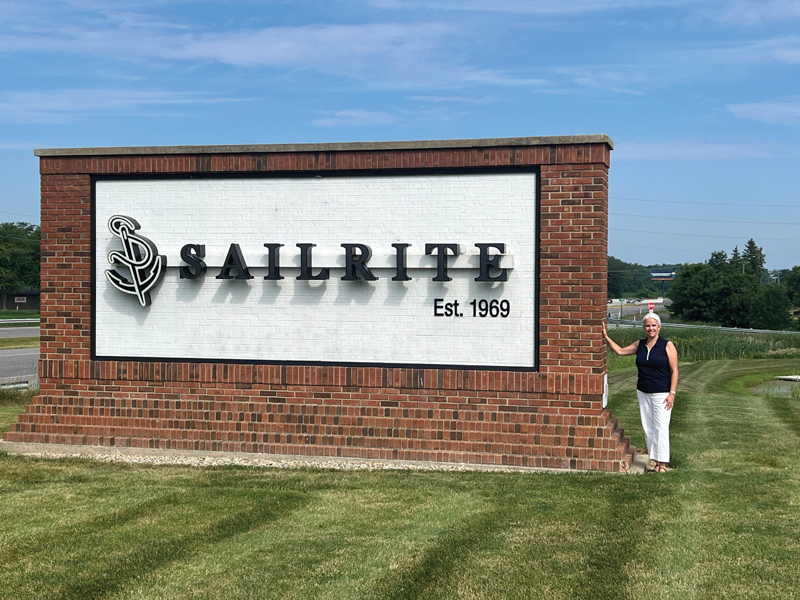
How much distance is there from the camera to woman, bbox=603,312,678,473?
30.7 feet

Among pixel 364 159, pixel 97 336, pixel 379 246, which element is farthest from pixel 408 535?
pixel 97 336

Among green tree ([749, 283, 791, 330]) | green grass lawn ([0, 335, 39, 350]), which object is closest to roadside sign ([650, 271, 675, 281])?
green tree ([749, 283, 791, 330])

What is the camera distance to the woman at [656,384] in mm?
9367

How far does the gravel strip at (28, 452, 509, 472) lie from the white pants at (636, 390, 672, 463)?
163cm

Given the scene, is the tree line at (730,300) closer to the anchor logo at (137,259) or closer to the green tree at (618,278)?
the anchor logo at (137,259)

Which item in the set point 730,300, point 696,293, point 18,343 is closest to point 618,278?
point 696,293

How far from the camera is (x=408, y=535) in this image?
22.3 feet

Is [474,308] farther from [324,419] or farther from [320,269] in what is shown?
[324,419]

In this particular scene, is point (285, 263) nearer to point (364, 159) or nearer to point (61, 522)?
point (364, 159)

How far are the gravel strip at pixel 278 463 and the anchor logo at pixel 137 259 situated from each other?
191 centimetres

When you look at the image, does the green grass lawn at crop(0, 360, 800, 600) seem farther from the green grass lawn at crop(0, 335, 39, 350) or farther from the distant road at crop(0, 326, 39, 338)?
the distant road at crop(0, 326, 39, 338)

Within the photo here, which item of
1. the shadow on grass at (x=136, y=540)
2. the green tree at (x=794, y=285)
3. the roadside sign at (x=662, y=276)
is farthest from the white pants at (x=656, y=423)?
the roadside sign at (x=662, y=276)

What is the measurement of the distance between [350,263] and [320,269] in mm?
436

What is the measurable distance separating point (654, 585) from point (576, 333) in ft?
14.7
